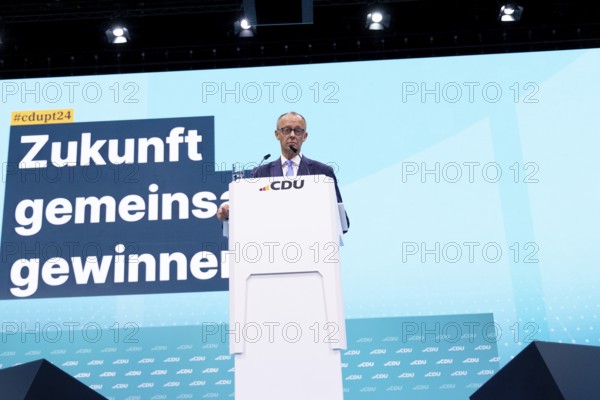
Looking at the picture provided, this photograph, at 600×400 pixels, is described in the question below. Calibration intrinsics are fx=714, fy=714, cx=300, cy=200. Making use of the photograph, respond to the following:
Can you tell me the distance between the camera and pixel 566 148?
18.7 feet

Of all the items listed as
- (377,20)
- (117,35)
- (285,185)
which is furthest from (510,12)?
(285,185)

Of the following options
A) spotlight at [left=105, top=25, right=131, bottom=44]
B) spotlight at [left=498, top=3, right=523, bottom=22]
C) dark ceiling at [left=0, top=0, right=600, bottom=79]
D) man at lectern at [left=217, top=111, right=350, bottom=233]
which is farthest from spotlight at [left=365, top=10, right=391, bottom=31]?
man at lectern at [left=217, top=111, right=350, bottom=233]

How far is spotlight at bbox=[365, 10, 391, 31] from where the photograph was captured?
20.4 feet

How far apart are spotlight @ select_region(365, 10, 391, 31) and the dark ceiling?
92 millimetres

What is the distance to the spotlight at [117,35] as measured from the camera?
247 inches

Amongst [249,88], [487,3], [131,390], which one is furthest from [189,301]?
[487,3]

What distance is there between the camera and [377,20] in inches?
244

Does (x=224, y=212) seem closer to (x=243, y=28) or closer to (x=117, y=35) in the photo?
(x=243, y=28)

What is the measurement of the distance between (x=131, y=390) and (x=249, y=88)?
8.45 feet

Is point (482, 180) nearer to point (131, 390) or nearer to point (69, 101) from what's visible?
point (131, 390)

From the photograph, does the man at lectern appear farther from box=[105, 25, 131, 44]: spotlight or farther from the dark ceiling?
box=[105, 25, 131, 44]: spotlight

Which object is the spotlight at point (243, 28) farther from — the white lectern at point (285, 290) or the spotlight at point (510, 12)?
the white lectern at point (285, 290)

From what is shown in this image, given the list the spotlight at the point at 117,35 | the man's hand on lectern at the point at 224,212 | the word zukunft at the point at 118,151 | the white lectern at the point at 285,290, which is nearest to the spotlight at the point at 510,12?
the word zukunft at the point at 118,151

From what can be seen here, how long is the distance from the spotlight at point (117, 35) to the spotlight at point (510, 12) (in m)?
3.28
